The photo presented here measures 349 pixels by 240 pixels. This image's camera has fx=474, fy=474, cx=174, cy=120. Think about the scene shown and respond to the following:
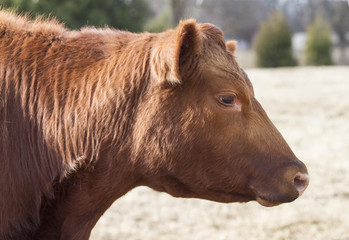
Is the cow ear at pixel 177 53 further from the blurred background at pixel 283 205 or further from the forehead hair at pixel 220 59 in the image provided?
the blurred background at pixel 283 205

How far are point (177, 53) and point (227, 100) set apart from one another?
40cm

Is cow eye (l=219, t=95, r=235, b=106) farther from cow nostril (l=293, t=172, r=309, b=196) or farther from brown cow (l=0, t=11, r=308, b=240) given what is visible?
cow nostril (l=293, t=172, r=309, b=196)

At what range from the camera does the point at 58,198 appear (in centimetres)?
269

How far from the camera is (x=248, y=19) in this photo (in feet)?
156

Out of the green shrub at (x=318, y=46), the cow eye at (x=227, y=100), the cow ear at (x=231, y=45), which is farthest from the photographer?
the green shrub at (x=318, y=46)

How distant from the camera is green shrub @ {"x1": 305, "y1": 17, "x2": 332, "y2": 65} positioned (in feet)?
96.7

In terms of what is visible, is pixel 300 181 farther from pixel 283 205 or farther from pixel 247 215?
pixel 283 205

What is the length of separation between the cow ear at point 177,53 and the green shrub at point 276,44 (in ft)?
88.8

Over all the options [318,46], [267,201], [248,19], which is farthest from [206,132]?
[248,19]

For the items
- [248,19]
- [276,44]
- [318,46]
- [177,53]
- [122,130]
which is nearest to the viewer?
[177,53]

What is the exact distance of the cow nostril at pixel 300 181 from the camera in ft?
8.80

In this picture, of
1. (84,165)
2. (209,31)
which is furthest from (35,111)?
(209,31)

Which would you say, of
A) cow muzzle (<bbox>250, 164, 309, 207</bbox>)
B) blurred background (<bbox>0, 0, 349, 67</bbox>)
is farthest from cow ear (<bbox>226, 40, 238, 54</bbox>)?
cow muzzle (<bbox>250, 164, 309, 207</bbox>)

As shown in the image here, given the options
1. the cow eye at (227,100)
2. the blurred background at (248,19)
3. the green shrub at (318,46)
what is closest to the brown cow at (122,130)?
the cow eye at (227,100)
